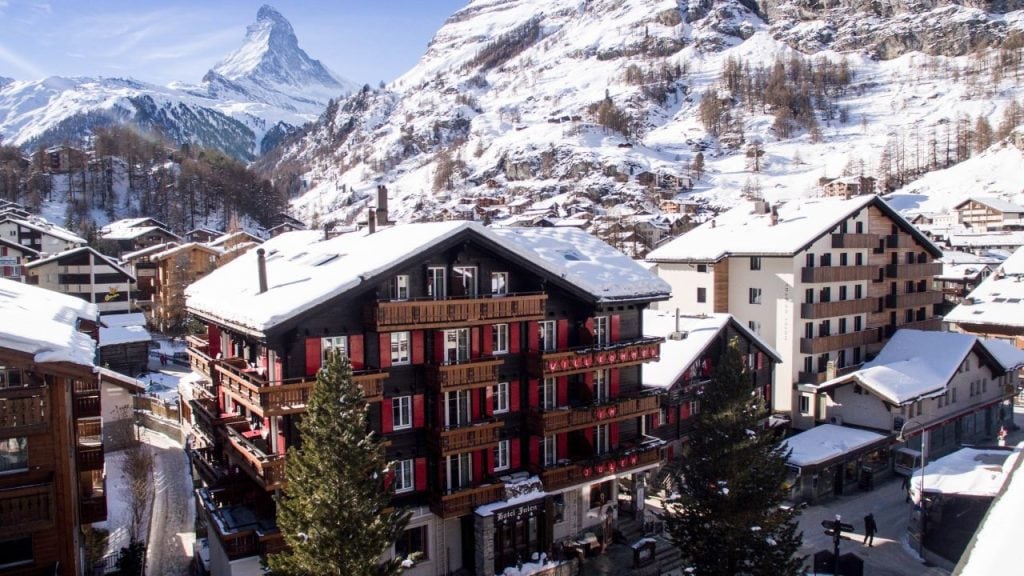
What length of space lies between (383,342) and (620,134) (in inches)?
7067

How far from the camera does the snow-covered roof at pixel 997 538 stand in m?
3.34

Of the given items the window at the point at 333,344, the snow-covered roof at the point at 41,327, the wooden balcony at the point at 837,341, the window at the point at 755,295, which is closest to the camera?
the snow-covered roof at the point at 41,327

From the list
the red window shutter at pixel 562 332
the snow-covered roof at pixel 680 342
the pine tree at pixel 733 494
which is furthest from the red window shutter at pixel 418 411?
the snow-covered roof at pixel 680 342

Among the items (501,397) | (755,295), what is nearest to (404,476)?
(501,397)

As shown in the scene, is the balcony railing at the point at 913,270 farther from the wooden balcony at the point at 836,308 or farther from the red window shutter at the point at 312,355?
the red window shutter at the point at 312,355

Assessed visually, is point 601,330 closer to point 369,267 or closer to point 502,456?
point 502,456

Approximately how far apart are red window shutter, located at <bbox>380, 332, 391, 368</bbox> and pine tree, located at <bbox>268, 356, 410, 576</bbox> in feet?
16.5

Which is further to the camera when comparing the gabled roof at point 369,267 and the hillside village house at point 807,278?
the hillside village house at point 807,278

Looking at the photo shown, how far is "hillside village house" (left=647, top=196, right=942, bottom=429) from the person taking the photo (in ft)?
133

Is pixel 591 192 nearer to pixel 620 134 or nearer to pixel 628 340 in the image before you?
pixel 620 134

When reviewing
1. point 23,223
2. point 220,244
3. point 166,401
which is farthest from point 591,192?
point 166,401

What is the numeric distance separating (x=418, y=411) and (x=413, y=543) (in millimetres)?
4735

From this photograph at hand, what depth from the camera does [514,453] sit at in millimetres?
26875

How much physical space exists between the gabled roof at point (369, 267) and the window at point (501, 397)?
15.0 feet
